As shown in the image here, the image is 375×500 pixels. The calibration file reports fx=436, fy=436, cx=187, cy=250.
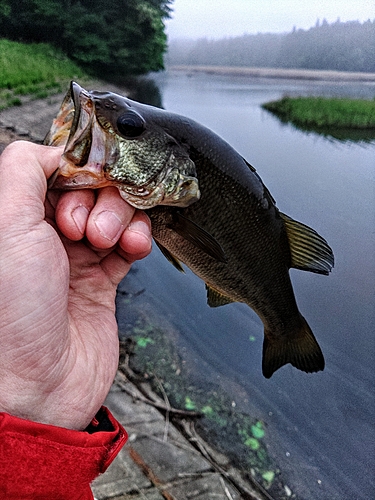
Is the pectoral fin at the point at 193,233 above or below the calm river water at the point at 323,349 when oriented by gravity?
above

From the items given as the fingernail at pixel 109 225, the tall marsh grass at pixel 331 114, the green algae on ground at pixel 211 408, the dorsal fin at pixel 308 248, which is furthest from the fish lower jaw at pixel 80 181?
the tall marsh grass at pixel 331 114

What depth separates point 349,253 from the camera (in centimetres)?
824

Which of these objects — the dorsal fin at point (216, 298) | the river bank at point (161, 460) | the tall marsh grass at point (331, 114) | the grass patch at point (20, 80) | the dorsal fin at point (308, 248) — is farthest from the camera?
the tall marsh grass at point (331, 114)

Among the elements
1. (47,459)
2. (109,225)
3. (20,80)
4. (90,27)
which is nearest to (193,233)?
(109,225)

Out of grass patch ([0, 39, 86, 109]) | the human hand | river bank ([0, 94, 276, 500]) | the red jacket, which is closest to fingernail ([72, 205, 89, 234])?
the human hand

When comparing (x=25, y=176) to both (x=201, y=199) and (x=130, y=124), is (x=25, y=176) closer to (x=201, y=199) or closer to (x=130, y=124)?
(x=130, y=124)

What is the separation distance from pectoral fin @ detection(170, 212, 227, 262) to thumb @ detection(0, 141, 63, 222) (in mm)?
569

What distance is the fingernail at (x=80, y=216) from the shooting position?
1692 millimetres

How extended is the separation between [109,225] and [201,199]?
19.4 inches

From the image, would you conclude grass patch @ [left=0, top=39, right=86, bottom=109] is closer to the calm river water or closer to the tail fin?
the calm river water

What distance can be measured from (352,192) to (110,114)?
10.9 m

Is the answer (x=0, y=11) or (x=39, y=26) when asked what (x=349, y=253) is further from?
(x=39, y=26)

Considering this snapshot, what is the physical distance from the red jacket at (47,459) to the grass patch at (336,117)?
19.4 metres

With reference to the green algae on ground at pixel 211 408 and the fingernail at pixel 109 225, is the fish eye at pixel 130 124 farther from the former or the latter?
the green algae on ground at pixel 211 408
